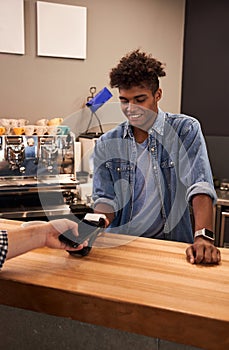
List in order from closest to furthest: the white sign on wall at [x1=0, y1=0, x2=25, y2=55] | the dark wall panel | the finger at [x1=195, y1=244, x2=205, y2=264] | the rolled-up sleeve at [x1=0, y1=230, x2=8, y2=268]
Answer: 1. the rolled-up sleeve at [x1=0, y1=230, x2=8, y2=268]
2. the finger at [x1=195, y1=244, x2=205, y2=264]
3. the white sign on wall at [x1=0, y1=0, x2=25, y2=55]
4. the dark wall panel

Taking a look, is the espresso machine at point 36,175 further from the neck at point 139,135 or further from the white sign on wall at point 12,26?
the neck at point 139,135

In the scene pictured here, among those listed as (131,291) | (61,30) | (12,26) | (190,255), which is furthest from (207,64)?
(131,291)

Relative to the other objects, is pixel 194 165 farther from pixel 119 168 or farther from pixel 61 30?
pixel 61 30

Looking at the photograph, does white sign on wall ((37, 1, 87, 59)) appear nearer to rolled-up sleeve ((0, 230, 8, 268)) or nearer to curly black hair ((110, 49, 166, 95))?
curly black hair ((110, 49, 166, 95))

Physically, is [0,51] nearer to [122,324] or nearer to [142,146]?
[142,146]

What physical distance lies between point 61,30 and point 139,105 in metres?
1.96

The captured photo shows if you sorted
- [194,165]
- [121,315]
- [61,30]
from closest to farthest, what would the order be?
[121,315] → [194,165] → [61,30]

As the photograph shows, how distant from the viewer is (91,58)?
3.45 meters

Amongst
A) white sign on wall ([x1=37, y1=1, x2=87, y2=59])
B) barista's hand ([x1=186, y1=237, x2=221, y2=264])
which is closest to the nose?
barista's hand ([x1=186, y1=237, x2=221, y2=264])

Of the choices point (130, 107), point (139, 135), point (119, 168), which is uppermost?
point (130, 107)

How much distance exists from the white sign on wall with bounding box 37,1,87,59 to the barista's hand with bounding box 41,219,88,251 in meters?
2.41

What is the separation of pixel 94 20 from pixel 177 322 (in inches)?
120

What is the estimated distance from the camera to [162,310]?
0.88 m

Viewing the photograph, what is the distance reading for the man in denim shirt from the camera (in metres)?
1.59
